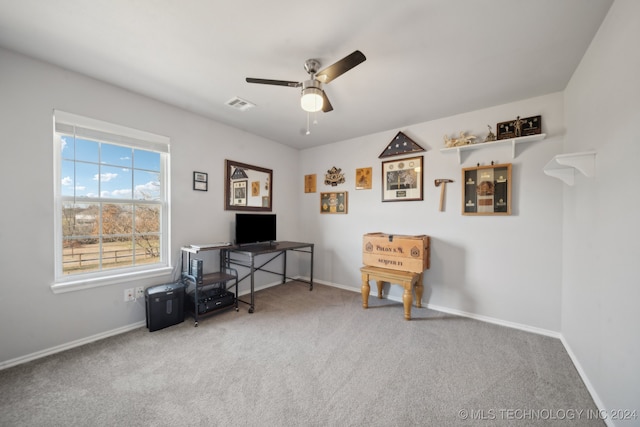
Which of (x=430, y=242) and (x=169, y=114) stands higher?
(x=169, y=114)

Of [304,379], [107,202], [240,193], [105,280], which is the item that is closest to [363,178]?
[240,193]

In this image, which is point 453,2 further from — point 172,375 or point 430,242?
point 172,375

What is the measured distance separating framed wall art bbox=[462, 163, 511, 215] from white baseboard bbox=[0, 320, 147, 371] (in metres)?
4.03

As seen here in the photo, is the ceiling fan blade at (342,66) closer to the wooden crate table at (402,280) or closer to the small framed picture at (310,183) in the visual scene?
the wooden crate table at (402,280)

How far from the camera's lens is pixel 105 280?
2.41 meters

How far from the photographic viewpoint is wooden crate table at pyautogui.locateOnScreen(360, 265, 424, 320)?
9.41ft

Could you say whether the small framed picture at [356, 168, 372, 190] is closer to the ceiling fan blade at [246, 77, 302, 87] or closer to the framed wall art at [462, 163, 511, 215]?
the framed wall art at [462, 163, 511, 215]

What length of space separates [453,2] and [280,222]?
3598 mm

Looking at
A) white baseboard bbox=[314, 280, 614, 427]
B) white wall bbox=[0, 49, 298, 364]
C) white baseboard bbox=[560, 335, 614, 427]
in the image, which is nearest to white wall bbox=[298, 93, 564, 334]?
white baseboard bbox=[314, 280, 614, 427]

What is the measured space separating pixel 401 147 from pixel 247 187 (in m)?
2.41

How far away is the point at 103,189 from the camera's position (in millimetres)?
2496

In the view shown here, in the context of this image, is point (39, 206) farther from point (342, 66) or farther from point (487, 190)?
point (487, 190)

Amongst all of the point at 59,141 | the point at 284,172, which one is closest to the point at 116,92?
the point at 59,141

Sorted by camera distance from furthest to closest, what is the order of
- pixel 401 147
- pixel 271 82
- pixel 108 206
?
pixel 401 147 → pixel 108 206 → pixel 271 82
